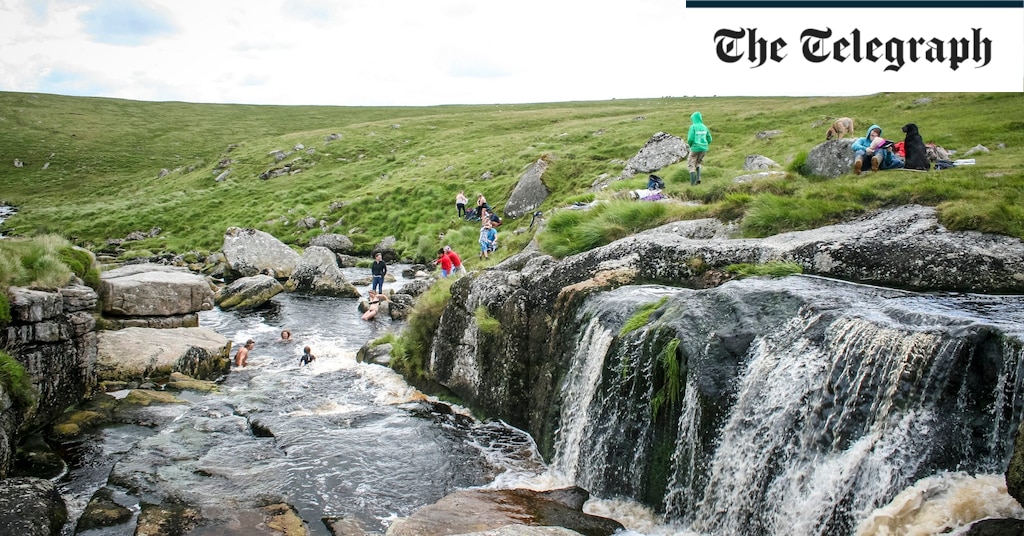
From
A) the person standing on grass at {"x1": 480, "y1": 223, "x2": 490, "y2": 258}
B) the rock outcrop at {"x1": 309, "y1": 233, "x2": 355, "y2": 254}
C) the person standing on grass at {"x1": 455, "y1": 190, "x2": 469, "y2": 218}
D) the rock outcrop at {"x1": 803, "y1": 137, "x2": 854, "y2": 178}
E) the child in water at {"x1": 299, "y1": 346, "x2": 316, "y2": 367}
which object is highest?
the rock outcrop at {"x1": 803, "y1": 137, "x2": 854, "y2": 178}

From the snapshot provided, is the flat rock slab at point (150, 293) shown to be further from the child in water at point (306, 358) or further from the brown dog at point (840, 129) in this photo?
the brown dog at point (840, 129)

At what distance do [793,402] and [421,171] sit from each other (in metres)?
54.0

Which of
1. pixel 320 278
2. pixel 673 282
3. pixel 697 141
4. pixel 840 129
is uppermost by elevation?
pixel 840 129

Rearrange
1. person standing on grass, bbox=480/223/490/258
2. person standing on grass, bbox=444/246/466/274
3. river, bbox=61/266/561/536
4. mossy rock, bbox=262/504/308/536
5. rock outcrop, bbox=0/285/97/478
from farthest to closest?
1. person standing on grass, bbox=444/246/466/274
2. person standing on grass, bbox=480/223/490/258
3. rock outcrop, bbox=0/285/97/478
4. river, bbox=61/266/561/536
5. mossy rock, bbox=262/504/308/536

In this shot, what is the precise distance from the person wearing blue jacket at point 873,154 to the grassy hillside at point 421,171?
2.96 feet

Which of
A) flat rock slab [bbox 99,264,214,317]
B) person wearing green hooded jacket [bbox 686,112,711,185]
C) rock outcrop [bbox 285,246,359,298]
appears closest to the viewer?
person wearing green hooded jacket [bbox 686,112,711,185]

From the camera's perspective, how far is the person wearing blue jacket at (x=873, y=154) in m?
17.5

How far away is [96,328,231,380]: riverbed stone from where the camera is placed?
19531mm

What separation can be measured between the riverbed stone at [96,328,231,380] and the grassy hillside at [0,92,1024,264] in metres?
11.6

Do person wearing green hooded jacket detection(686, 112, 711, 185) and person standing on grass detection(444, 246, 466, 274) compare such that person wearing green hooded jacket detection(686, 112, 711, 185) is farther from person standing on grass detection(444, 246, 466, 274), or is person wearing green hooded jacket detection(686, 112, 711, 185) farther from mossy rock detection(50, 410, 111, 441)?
mossy rock detection(50, 410, 111, 441)

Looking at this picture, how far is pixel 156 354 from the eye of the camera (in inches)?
800

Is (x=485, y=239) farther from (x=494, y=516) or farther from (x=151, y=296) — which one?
(x=494, y=516)

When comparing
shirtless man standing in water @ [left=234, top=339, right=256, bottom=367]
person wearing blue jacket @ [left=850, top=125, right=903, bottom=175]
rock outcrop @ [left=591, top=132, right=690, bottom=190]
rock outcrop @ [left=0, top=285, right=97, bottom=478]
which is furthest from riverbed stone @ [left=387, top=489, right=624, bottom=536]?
rock outcrop @ [left=591, top=132, right=690, bottom=190]

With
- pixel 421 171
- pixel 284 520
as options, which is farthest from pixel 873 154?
pixel 421 171
